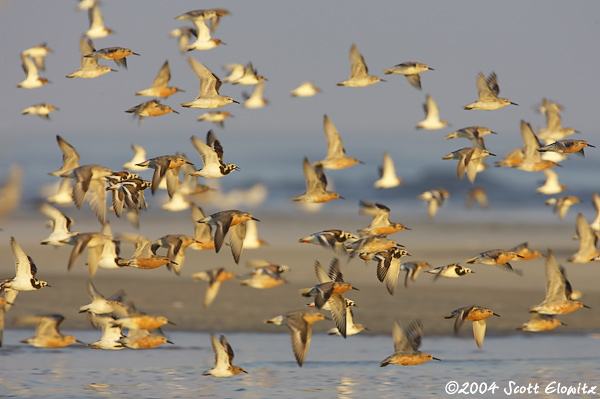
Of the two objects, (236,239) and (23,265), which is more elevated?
(236,239)

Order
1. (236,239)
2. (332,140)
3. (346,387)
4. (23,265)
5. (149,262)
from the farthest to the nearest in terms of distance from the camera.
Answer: (332,140), (236,239), (149,262), (23,265), (346,387)

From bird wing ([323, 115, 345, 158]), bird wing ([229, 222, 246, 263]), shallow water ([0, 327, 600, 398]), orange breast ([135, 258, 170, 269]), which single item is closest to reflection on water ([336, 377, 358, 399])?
shallow water ([0, 327, 600, 398])

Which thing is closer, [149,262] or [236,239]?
[149,262]

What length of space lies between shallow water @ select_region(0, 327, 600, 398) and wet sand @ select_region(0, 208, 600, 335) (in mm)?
1446

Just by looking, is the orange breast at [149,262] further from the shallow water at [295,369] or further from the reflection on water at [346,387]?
the reflection on water at [346,387]

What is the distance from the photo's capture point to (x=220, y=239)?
47.2 feet

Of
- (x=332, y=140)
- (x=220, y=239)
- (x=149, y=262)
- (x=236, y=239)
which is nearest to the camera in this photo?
(x=220, y=239)

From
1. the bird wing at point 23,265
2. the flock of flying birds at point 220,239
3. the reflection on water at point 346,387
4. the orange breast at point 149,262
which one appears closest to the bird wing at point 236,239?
the flock of flying birds at point 220,239

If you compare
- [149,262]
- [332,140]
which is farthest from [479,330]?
[149,262]

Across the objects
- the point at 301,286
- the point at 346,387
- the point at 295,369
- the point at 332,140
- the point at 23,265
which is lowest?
the point at 346,387

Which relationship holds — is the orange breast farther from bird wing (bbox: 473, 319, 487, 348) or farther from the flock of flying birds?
bird wing (bbox: 473, 319, 487, 348)

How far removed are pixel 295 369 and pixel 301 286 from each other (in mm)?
8431

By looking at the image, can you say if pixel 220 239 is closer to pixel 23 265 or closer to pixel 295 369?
pixel 295 369

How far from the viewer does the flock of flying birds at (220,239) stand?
14.0 m
